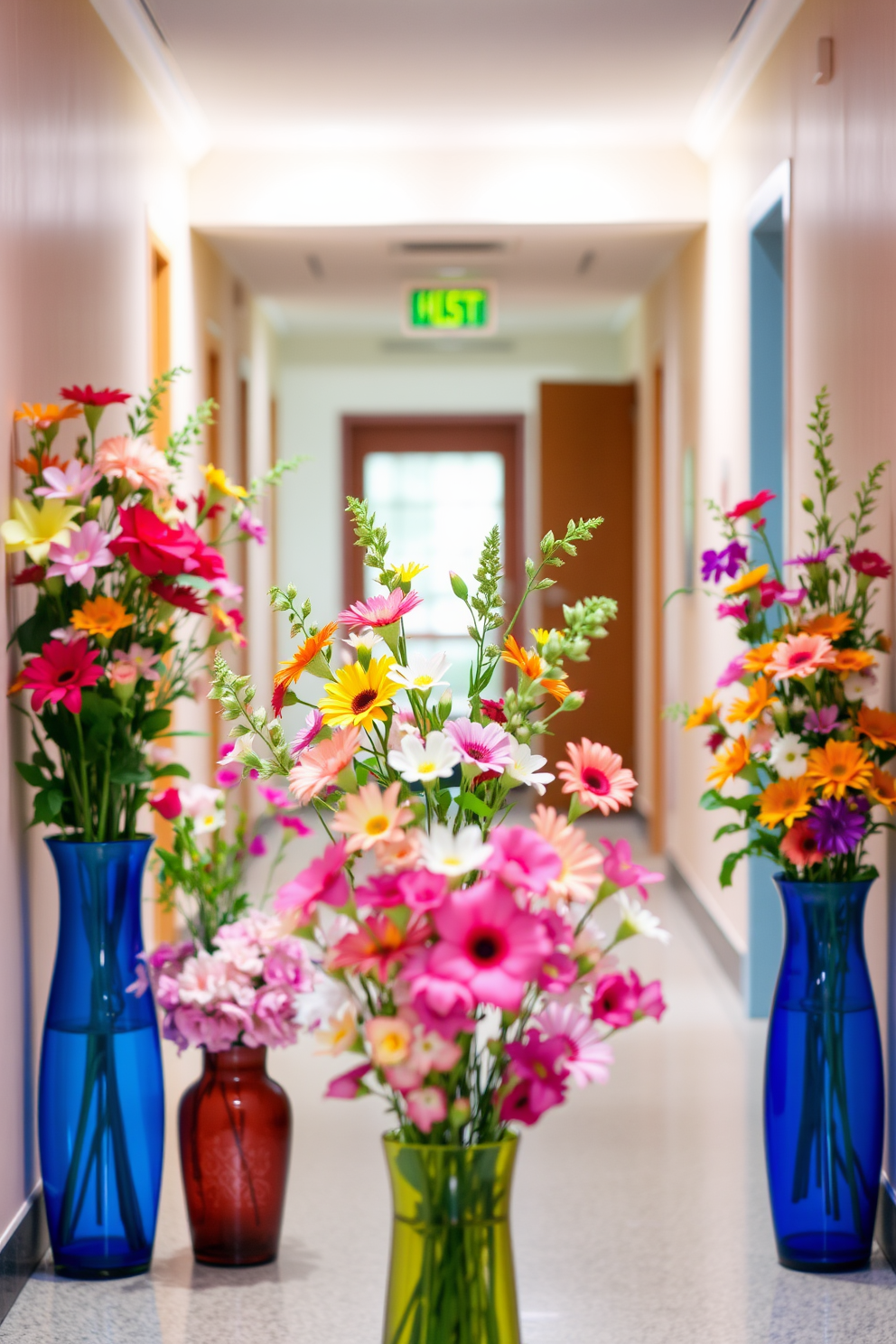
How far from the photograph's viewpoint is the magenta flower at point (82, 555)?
2.70 m

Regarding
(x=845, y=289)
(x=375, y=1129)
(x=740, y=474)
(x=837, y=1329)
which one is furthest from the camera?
(x=740, y=474)

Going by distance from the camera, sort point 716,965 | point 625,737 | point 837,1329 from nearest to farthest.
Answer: point 837,1329
point 716,965
point 625,737

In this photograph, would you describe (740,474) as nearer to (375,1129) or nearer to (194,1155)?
(375,1129)

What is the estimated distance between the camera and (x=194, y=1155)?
2797mm

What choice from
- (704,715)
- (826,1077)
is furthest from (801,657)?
(826,1077)

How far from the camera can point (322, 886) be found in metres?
1.22

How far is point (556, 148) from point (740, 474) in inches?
57.8

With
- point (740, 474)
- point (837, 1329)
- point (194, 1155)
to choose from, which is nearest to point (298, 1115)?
point (194, 1155)

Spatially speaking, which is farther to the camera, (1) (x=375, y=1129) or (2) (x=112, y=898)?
(1) (x=375, y=1129)

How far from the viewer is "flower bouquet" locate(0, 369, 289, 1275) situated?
2.75m

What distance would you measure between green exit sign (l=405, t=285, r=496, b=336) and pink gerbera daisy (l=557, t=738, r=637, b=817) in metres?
5.72

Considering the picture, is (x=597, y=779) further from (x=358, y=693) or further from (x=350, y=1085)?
(x=350, y=1085)

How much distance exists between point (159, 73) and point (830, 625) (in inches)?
112

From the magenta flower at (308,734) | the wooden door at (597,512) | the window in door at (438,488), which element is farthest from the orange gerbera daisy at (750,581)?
the window in door at (438,488)
